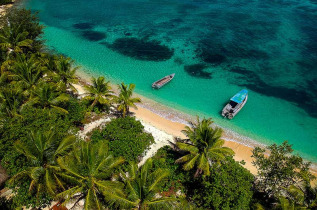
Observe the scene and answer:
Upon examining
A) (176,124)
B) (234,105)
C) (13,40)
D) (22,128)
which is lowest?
(176,124)

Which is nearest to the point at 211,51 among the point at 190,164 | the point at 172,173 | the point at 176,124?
the point at 176,124

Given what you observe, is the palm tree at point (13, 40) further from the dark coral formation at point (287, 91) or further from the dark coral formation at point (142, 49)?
the dark coral formation at point (287, 91)

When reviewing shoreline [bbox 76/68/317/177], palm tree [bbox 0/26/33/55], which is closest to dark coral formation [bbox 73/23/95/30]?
palm tree [bbox 0/26/33/55]

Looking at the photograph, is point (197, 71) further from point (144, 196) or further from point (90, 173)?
point (90, 173)

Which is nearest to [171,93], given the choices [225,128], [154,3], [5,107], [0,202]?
[225,128]

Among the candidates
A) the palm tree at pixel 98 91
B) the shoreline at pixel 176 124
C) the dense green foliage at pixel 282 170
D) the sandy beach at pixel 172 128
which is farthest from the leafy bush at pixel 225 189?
the palm tree at pixel 98 91

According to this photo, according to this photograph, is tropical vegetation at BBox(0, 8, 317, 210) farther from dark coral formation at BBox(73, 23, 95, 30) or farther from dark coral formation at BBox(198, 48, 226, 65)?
dark coral formation at BBox(73, 23, 95, 30)
